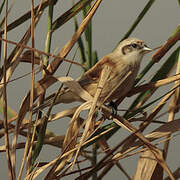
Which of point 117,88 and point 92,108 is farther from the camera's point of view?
point 117,88

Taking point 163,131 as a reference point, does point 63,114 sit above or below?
above

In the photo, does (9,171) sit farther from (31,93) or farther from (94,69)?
(94,69)

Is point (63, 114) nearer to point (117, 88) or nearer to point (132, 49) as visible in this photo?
point (117, 88)

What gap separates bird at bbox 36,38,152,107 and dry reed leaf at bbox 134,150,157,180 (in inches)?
5.7

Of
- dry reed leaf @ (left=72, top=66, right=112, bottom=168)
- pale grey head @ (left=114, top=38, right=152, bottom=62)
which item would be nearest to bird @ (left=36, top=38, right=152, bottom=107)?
pale grey head @ (left=114, top=38, right=152, bottom=62)

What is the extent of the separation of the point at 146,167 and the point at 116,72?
22cm

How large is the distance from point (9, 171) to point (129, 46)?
1.32 feet

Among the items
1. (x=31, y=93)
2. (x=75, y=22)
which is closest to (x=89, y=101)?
(x=31, y=93)

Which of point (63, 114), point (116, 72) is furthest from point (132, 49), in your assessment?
point (63, 114)

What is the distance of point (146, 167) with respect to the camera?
851 mm

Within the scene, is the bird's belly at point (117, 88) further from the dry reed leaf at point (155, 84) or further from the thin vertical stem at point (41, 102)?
the thin vertical stem at point (41, 102)

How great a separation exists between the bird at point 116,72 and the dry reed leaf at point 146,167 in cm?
14

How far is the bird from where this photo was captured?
873 millimetres

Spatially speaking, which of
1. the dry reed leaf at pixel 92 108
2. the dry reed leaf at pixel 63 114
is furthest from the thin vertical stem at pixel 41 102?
the dry reed leaf at pixel 92 108
